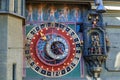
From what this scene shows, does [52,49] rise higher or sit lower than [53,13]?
lower

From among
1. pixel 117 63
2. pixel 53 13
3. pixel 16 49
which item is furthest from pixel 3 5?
pixel 117 63

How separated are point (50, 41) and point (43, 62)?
0.71 m

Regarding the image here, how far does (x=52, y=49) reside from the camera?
11812 millimetres

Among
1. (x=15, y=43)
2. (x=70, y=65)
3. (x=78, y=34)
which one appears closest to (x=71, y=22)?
(x=78, y=34)

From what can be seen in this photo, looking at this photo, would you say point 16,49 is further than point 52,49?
No

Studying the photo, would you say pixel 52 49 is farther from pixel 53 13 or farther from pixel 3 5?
pixel 3 5

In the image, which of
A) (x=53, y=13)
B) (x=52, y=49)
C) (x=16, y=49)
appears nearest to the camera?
(x=16, y=49)

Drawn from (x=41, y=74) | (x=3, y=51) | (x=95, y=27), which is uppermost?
(x=95, y=27)

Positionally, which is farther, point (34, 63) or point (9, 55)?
point (34, 63)

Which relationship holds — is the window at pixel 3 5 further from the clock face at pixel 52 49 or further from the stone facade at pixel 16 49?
the clock face at pixel 52 49

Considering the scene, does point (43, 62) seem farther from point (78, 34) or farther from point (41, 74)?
point (78, 34)

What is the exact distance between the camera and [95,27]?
12.1 m

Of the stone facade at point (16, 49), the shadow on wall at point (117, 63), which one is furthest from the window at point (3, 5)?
the shadow on wall at point (117, 63)

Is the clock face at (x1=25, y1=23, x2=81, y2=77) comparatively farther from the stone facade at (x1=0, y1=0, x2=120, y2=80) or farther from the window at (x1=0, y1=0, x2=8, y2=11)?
the window at (x1=0, y1=0, x2=8, y2=11)
